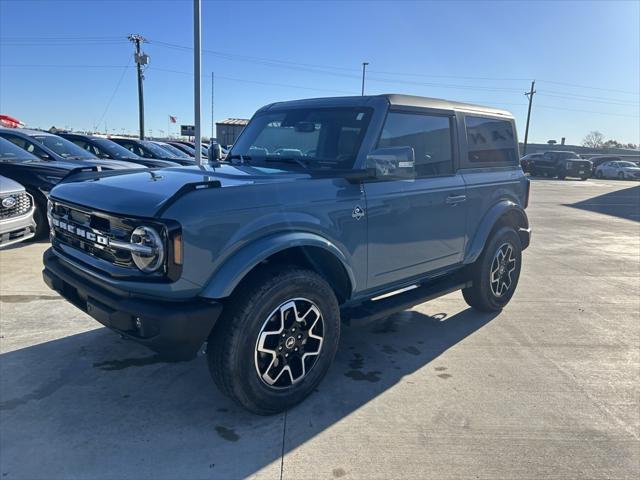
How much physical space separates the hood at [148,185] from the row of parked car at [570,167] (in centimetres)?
3378

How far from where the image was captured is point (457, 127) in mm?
4359

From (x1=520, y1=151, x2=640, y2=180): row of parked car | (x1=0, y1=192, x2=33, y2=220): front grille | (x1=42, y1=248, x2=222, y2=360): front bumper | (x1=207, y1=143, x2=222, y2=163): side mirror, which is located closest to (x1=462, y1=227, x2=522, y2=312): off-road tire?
(x1=207, y1=143, x2=222, y2=163): side mirror

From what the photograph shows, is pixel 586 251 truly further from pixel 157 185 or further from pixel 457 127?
pixel 157 185

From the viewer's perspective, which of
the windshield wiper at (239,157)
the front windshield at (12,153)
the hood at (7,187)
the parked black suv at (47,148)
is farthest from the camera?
the parked black suv at (47,148)

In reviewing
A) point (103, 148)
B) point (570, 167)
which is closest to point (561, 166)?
point (570, 167)

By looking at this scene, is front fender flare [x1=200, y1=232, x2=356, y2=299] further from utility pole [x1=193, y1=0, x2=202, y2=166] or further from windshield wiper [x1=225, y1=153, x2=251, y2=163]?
utility pole [x1=193, y1=0, x2=202, y2=166]

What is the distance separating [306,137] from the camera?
152 inches

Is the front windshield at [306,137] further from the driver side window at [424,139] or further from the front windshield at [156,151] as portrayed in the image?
the front windshield at [156,151]

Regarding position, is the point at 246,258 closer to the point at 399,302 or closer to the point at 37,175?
the point at 399,302

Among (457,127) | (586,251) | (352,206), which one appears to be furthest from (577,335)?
(586,251)

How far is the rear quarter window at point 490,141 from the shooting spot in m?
4.55

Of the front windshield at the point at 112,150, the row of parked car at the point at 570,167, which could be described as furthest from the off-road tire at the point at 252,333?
the row of parked car at the point at 570,167

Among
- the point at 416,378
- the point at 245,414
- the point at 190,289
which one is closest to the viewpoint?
the point at 190,289

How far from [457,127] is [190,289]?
9.84ft
